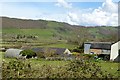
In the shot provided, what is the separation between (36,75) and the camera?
6.57 meters

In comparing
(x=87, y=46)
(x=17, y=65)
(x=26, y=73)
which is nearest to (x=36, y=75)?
(x=26, y=73)

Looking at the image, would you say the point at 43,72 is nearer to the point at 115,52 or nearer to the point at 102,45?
the point at 115,52

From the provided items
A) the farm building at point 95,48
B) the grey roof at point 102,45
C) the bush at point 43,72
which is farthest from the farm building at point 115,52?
the bush at point 43,72

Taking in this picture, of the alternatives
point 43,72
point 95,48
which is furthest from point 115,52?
point 43,72

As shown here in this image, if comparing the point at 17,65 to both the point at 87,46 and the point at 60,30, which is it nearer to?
the point at 87,46

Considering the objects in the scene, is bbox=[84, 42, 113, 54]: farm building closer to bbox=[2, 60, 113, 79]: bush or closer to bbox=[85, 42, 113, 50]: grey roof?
bbox=[85, 42, 113, 50]: grey roof

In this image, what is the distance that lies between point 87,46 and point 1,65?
720 inches

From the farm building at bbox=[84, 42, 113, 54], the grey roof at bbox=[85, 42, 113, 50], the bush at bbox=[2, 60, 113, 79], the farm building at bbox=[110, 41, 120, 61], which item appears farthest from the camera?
the farm building at bbox=[84, 42, 113, 54]

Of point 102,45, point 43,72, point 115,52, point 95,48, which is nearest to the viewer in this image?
point 43,72

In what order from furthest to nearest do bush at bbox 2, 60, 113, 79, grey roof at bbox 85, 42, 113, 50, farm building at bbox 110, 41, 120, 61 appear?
grey roof at bbox 85, 42, 113, 50 < farm building at bbox 110, 41, 120, 61 < bush at bbox 2, 60, 113, 79

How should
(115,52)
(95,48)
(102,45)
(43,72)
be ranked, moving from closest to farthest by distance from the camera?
(43,72), (115,52), (102,45), (95,48)

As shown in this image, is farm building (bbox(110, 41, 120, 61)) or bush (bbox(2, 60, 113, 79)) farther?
farm building (bbox(110, 41, 120, 61))

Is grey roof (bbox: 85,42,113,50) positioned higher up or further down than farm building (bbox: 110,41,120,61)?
higher up

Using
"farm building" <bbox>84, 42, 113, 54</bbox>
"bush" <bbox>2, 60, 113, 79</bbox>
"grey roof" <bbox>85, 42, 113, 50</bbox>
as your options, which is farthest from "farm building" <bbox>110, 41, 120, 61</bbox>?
"bush" <bbox>2, 60, 113, 79</bbox>
